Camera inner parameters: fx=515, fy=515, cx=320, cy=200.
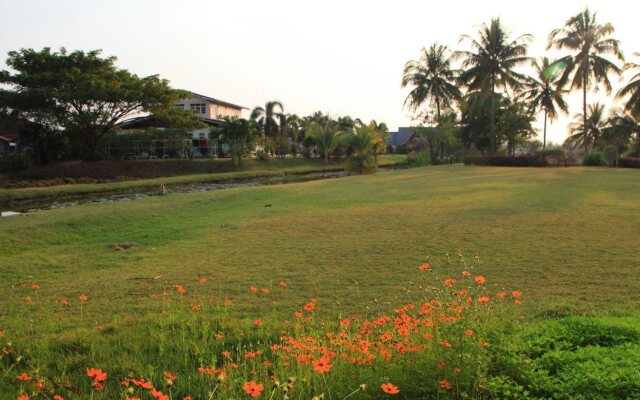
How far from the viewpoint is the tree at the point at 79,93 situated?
3634 centimetres

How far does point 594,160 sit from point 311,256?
29832 millimetres

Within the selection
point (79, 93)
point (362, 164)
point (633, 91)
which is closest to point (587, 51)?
point (633, 91)

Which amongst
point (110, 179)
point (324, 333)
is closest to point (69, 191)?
point (110, 179)

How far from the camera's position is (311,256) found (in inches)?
321

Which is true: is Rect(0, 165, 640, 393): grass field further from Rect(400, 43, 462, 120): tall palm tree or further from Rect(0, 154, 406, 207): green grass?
Rect(400, 43, 462, 120): tall palm tree

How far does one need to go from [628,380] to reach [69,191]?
27287 mm

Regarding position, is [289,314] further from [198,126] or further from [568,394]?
[198,126]

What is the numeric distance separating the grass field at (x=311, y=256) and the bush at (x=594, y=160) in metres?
19.1

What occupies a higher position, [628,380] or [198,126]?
[198,126]

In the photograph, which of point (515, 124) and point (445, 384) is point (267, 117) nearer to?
point (515, 124)

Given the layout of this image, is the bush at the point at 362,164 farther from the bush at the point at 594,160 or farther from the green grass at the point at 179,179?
the bush at the point at 594,160

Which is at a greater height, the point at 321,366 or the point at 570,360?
the point at 321,366

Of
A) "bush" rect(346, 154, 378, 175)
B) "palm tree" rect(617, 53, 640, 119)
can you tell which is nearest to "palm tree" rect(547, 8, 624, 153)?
"palm tree" rect(617, 53, 640, 119)

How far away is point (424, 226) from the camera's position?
34.4ft
